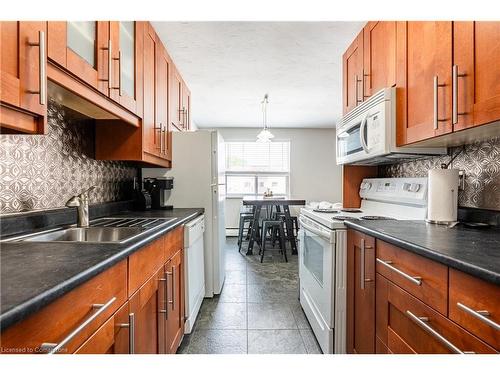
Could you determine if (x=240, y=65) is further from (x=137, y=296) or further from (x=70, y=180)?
(x=137, y=296)

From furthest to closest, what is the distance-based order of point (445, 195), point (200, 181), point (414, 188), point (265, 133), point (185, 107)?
point (265, 133)
point (185, 107)
point (200, 181)
point (414, 188)
point (445, 195)

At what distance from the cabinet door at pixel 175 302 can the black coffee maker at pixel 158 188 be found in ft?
2.61

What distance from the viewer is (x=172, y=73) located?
2.71 meters

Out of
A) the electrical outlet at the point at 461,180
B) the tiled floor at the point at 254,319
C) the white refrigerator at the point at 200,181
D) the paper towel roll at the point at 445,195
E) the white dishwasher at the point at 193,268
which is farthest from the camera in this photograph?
the white refrigerator at the point at 200,181

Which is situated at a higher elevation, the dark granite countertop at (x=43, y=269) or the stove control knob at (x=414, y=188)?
the stove control knob at (x=414, y=188)

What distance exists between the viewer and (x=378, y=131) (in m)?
1.77

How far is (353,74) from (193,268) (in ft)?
6.56

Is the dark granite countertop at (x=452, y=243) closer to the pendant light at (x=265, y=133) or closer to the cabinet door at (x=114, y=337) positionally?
the cabinet door at (x=114, y=337)

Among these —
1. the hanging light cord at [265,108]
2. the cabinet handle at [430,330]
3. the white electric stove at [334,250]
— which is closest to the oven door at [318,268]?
the white electric stove at [334,250]

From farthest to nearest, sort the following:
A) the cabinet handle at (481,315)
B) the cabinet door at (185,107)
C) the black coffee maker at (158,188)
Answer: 1. the cabinet door at (185,107)
2. the black coffee maker at (158,188)
3. the cabinet handle at (481,315)

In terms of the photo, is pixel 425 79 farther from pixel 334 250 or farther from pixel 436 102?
pixel 334 250

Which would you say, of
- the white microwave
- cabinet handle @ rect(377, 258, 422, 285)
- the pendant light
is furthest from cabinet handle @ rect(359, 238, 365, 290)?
the pendant light

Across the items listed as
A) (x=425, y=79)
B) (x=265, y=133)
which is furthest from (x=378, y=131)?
(x=265, y=133)

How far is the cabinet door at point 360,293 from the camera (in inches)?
55.5
